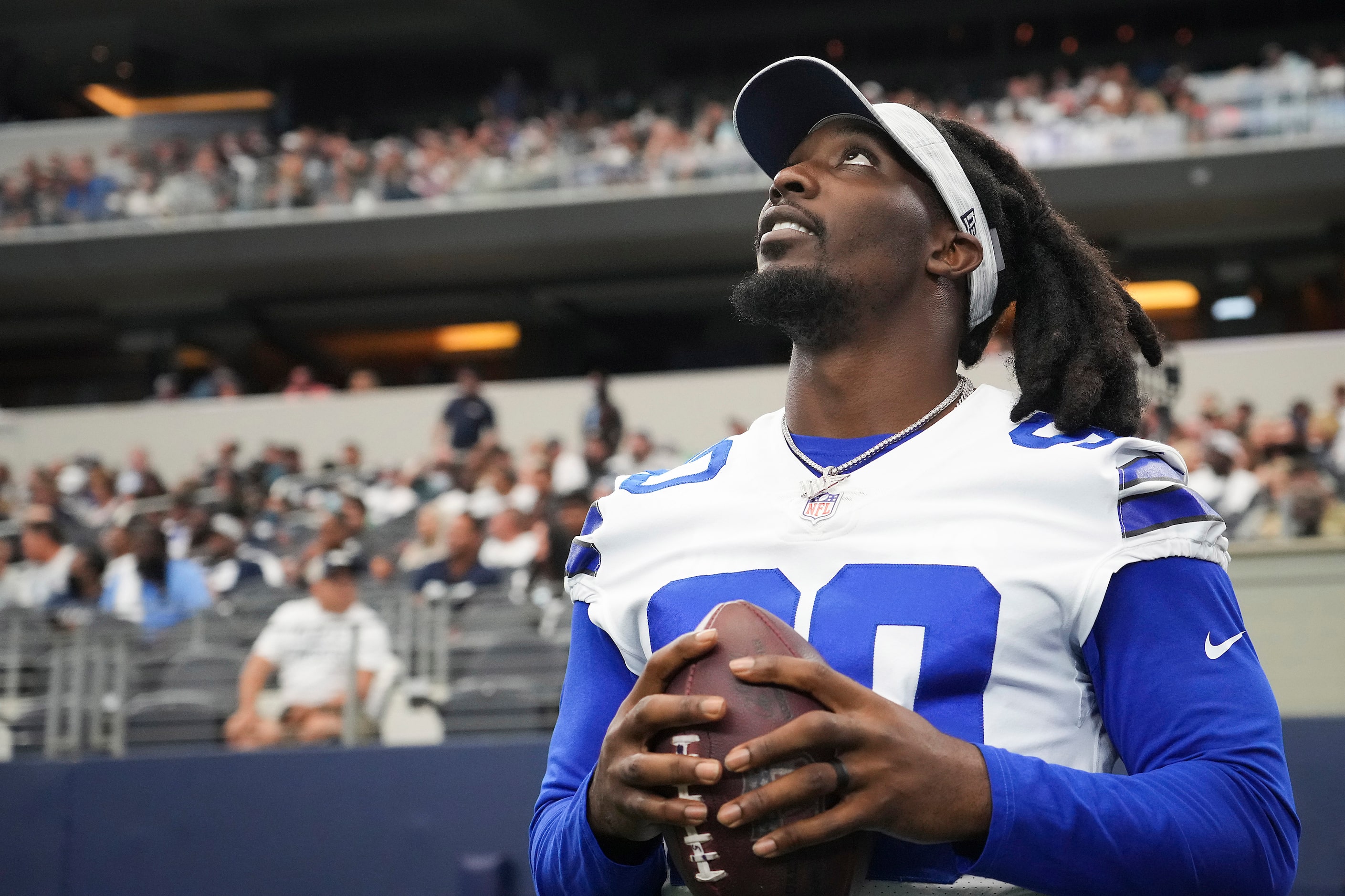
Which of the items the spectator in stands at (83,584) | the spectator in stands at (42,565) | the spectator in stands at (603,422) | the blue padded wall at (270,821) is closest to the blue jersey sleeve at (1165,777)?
the blue padded wall at (270,821)

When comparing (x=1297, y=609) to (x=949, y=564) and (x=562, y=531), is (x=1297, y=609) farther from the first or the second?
(x=949, y=564)

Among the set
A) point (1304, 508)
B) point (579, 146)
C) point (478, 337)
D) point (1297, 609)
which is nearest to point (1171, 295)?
point (579, 146)

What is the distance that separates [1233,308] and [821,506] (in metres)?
19.9

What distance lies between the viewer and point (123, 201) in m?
20.3

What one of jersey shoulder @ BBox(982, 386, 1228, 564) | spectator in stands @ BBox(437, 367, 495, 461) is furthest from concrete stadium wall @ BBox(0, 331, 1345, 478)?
jersey shoulder @ BBox(982, 386, 1228, 564)

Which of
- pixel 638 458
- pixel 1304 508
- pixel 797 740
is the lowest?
pixel 638 458

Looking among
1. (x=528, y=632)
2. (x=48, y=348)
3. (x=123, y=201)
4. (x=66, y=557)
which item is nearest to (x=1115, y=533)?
(x=528, y=632)

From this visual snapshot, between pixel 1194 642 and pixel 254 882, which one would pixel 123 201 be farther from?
pixel 1194 642

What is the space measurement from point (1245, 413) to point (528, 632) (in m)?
7.54

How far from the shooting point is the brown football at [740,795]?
132 centimetres

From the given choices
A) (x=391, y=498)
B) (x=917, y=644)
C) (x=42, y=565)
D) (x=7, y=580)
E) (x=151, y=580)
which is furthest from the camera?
(x=391, y=498)

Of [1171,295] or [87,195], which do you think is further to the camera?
[87,195]

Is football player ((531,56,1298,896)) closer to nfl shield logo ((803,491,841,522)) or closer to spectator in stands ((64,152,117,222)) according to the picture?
nfl shield logo ((803,491,841,522))

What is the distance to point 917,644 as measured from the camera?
4.91ft
